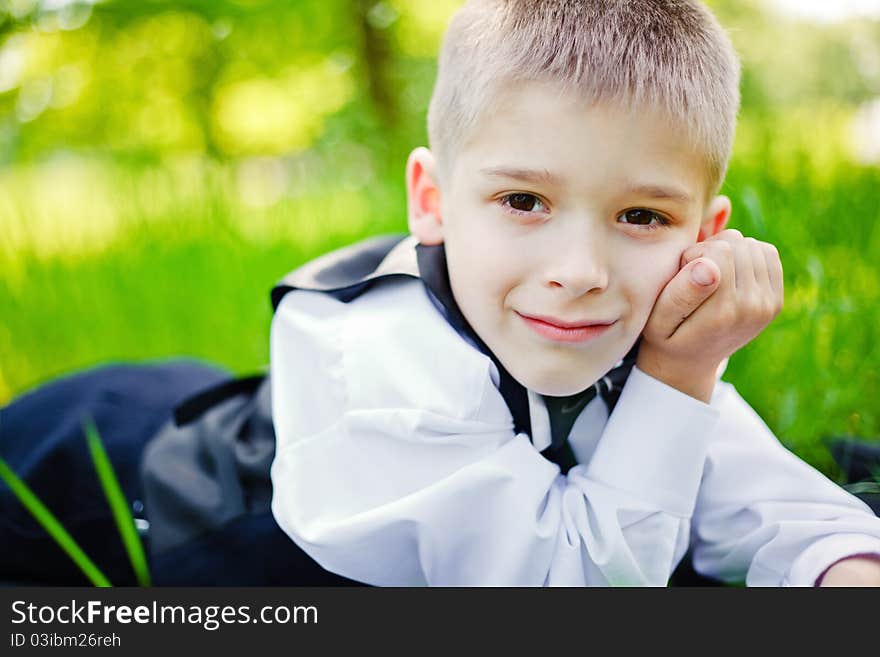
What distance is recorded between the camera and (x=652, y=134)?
1.02 m

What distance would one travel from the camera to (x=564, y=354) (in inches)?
42.7

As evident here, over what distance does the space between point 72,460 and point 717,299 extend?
125 centimetres

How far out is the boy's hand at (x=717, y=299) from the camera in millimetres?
1078

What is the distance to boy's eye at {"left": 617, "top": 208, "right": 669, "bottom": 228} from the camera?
1060mm

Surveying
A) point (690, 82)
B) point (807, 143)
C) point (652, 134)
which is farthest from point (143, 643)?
point (807, 143)

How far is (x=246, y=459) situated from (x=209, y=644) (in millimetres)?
497

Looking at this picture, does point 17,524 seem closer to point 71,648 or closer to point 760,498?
point 71,648

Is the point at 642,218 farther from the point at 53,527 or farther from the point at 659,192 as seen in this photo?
the point at 53,527

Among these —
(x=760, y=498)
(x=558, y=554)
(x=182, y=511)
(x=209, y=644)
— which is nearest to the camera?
(x=209, y=644)

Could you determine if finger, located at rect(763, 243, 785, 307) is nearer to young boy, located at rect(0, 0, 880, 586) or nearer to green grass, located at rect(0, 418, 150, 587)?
young boy, located at rect(0, 0, 880, 586)

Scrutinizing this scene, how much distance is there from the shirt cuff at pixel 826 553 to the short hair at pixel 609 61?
1.65 feet

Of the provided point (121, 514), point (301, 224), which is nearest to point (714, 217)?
point (121, 514)

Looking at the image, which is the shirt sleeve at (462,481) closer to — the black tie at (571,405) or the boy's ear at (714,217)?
the black tie at (571,405)

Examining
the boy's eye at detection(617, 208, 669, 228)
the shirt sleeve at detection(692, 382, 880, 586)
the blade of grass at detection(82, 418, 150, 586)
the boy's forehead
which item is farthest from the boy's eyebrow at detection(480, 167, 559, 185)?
the blade of grass at detection(82, 418, 150, 586)
